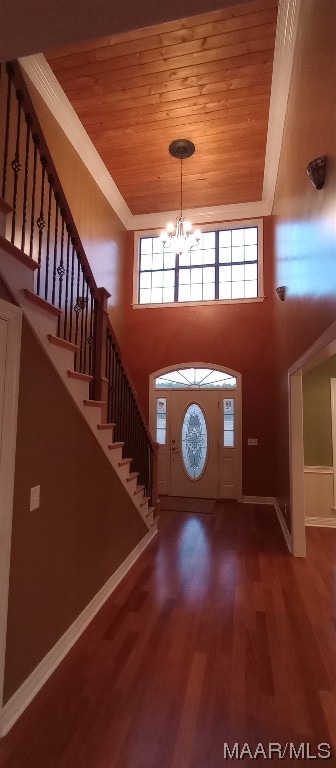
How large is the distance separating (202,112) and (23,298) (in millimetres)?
4327

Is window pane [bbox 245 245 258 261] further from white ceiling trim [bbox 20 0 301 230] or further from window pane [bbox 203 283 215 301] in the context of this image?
window pane [bbox 203 283 215 301]

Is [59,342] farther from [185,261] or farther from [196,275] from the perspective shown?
[185,261]

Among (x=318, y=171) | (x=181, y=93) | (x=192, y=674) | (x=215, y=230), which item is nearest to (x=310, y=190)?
(x=318, y=171)

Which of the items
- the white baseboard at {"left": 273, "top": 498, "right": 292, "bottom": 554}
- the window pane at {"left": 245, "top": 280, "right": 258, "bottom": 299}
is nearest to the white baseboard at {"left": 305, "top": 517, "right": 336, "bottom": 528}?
the white baseboard at {"left": 273, "top": 498, "right": 292, "bottom": 554}

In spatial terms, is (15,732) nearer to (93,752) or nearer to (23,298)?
(93,752)

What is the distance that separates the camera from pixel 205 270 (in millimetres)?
7156

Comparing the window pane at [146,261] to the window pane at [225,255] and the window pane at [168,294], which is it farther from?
the window pane at [225,255]

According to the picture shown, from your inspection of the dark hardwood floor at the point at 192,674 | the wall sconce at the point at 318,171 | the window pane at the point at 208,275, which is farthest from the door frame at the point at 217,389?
the wall sconce at the point at 318,171

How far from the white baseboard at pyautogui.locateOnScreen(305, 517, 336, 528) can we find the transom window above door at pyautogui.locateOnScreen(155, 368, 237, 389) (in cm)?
251

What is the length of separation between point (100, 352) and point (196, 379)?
386 cm

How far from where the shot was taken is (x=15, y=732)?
70.2 inches

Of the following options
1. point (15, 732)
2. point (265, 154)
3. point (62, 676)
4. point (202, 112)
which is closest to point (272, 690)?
point (62, 676)

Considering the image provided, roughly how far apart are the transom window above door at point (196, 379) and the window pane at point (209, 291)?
4.59 ft

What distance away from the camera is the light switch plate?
2.03 meters
